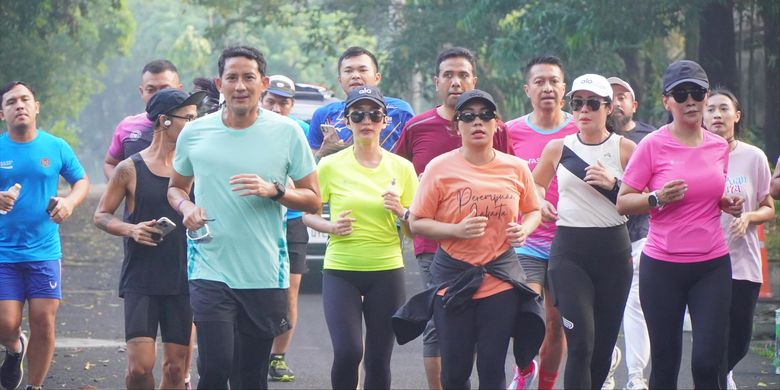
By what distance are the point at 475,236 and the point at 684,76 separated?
5.30 feet

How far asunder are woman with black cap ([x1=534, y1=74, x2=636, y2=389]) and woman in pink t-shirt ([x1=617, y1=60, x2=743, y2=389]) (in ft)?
1.30

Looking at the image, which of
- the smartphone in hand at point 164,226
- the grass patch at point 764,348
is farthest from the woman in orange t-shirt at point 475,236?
the grass patch at point 764,348

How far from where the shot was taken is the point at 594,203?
27.0 feet

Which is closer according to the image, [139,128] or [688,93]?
[688,93]

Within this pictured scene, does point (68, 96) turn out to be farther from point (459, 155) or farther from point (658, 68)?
point (459, 155)

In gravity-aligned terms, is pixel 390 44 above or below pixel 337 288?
above

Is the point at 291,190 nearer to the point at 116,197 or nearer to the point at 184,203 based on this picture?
the point at 184,203

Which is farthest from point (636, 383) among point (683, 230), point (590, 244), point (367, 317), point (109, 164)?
point (109, 164)

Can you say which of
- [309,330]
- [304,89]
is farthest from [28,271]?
[304,89]

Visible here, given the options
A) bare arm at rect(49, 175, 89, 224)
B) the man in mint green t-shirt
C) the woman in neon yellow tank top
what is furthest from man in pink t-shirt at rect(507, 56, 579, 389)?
bare arm at rect(49, 175, 89, 224)

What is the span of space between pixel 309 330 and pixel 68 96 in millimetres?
41761

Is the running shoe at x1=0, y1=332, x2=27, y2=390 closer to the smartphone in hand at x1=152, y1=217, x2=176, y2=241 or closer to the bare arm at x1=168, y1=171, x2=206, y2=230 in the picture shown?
the smartphone in hand at x1=152, y1=217, x2=176, y2=241

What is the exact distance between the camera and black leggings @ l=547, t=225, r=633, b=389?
8.04 m

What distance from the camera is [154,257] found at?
8.07 metres
